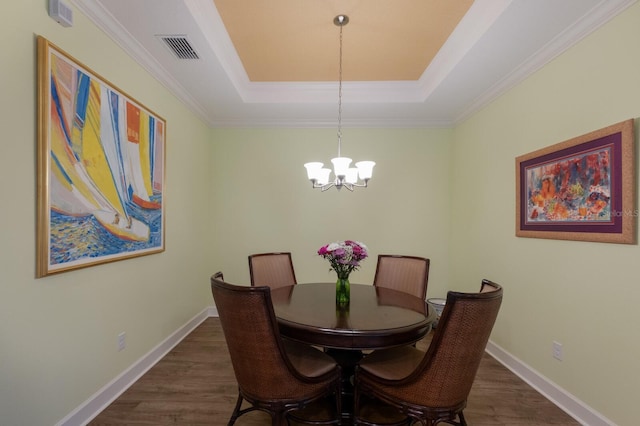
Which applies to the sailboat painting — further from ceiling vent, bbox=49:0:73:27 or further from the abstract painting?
the abstract painting

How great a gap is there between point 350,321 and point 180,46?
2.37 meters

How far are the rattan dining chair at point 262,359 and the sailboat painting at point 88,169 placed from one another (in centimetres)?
94

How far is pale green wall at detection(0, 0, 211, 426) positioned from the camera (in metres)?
1.34

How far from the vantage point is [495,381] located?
2316 mm

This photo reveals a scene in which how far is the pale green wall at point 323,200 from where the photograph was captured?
3.71 metres

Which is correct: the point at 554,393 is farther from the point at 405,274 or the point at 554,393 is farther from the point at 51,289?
the point at 51,289

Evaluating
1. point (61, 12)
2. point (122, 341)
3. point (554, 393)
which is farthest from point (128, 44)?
point (554, 393)

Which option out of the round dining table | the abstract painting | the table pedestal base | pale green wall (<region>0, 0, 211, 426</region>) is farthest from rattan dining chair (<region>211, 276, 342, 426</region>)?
the abstract painting

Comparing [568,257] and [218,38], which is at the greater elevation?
[218,38]

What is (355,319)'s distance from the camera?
1.66 metres

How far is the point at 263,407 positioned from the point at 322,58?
2753 millimetres

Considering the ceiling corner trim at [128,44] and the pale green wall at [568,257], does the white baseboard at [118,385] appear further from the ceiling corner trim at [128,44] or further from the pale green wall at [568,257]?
the pale green wall at [568,257]

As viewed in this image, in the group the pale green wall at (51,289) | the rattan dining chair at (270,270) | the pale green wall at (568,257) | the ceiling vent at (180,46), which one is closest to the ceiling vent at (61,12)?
the pale green wall at (51,289)

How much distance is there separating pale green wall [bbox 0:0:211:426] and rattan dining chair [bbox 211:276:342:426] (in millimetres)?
935
